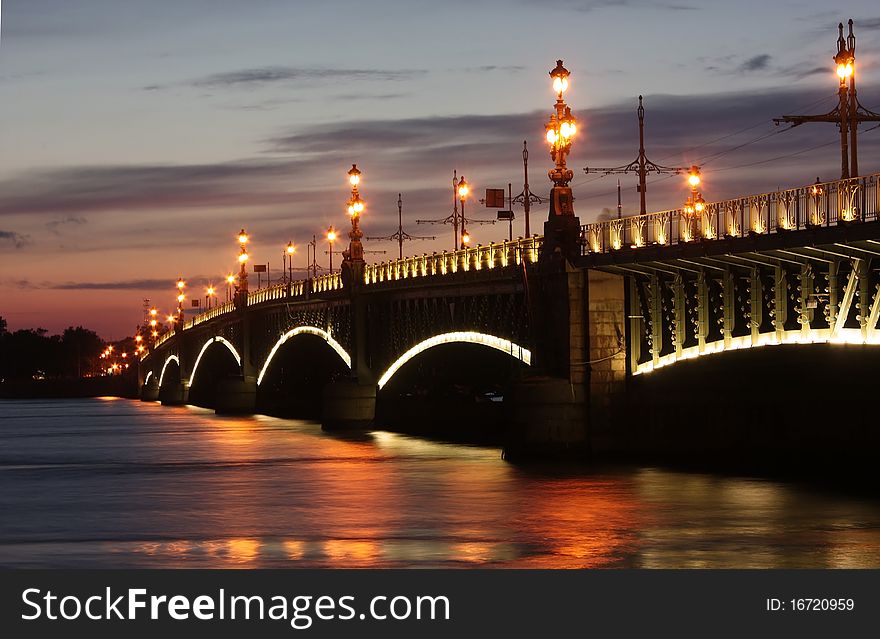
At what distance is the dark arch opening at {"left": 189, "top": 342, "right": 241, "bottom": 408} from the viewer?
15912 cm

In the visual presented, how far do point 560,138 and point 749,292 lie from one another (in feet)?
30.0

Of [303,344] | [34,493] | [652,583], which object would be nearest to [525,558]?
[652,583]

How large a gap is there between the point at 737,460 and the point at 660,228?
25.3 feet

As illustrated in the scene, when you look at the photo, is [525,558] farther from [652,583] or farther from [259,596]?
[259,596]

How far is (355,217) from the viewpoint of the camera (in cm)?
8644

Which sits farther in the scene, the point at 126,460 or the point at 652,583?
the point at 126,460

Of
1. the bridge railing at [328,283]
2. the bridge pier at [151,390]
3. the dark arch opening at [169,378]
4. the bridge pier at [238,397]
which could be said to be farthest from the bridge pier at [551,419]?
the bridge pier at [151,390]

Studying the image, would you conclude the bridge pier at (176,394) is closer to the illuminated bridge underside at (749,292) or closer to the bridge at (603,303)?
the bridge at (603,303)

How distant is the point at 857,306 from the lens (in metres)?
42.9

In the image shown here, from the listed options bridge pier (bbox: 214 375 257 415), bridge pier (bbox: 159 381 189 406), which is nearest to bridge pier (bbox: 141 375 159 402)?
bridge pier (bbox: 159 381 189 406)

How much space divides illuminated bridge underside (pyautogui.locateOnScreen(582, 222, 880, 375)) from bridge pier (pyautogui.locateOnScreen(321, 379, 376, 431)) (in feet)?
102

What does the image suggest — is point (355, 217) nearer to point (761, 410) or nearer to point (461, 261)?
point (461, 261)

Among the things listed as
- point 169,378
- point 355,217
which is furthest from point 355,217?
point 169,378

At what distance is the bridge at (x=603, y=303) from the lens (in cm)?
4309
